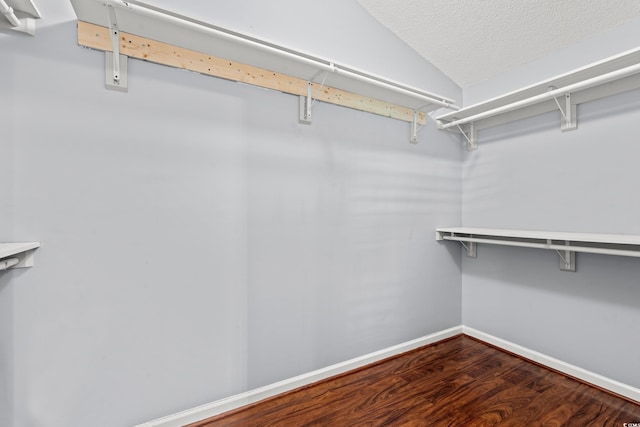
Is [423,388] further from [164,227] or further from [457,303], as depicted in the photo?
[164,227]

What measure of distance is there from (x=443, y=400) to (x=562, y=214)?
148 cm

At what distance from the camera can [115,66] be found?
4.19ft

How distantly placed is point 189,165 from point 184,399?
1217mm

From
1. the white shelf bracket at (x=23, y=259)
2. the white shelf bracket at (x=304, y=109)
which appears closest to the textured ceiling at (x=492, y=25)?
the white shelf bracket at (x=304, y=109)

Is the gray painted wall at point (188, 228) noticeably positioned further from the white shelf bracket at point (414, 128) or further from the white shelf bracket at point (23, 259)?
the white shelf bracket at point (414, 128)

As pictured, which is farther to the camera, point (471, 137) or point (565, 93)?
point (471, 137)

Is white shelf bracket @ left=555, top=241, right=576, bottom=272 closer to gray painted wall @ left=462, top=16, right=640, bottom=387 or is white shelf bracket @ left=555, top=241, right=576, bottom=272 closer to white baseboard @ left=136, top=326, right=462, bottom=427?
gray painted wall @ left=462, top=16, right=640, bottom=387

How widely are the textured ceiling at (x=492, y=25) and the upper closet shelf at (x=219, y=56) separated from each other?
0.50m

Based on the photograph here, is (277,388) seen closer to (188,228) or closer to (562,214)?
(188,228)

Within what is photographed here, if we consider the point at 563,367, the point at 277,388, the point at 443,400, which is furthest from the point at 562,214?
the point at 277,388

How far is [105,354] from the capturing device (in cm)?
129

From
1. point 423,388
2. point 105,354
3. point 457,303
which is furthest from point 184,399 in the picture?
point 457,303

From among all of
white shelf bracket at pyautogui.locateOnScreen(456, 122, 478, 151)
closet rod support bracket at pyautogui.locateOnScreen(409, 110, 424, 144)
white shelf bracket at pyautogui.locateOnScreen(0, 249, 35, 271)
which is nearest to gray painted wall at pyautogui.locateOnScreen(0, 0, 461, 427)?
white shelf bracket at pyautogui.locateOnScreen(0, 249, 35, 271)

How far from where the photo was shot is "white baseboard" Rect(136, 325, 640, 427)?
1446 millimetres
